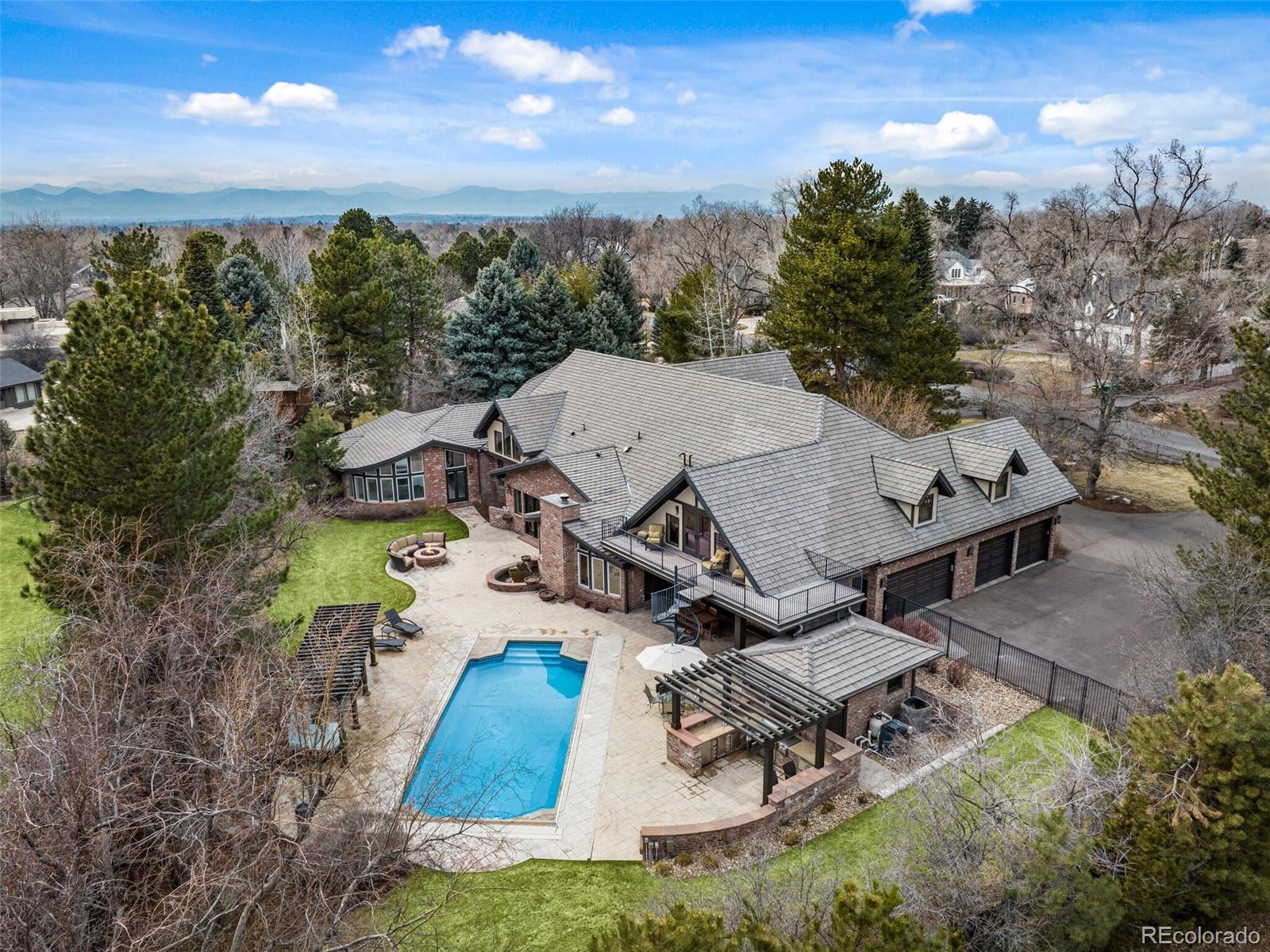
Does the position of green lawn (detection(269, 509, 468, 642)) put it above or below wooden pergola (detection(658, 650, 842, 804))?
below

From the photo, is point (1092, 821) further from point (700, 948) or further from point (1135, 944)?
point (700, 948)

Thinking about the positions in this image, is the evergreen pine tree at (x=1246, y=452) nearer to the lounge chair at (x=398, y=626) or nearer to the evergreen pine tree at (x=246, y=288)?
the lounge chair at (x=398, y=626)

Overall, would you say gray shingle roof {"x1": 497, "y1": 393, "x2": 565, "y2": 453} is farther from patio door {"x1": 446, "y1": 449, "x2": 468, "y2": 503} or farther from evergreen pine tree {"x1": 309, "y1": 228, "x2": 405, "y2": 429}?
evergreen pine tree {"x1": 309, "y1": 228, "x2": 405, "y2": 429}

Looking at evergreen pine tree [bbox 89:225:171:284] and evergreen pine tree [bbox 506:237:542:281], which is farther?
evergreen pine tree [bbox 506:237:542:281]

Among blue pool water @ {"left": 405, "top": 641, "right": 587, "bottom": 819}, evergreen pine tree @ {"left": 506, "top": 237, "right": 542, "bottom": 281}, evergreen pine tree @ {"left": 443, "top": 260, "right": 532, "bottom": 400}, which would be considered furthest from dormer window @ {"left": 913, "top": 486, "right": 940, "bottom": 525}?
evergreen pine tree @ {"left": 506, "top": 237, "right": 542, "bottom": 281}

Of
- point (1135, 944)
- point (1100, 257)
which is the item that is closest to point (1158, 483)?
point (1100, 257)

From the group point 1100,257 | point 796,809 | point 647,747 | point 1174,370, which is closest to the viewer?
point 796,809
